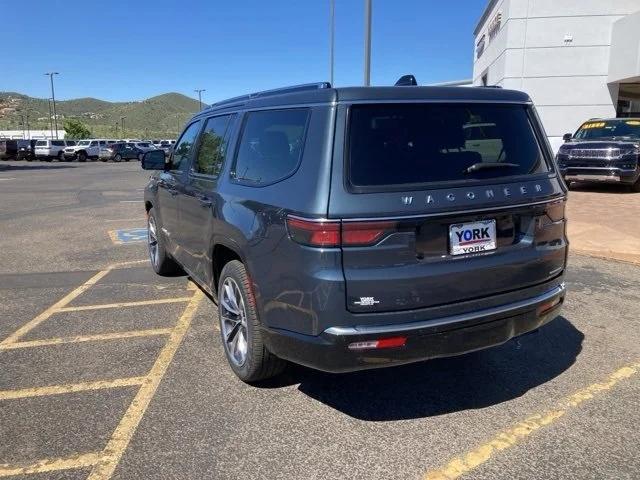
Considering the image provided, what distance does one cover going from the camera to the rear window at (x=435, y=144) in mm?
2854

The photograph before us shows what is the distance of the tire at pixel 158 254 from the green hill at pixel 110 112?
133834 millimetres

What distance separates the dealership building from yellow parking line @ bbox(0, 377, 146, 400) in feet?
79.6

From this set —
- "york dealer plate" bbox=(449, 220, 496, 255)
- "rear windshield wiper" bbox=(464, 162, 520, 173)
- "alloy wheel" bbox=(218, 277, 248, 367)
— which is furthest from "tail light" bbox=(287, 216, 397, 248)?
"alloy wheel" bbox=(218, 277, 248, 367)

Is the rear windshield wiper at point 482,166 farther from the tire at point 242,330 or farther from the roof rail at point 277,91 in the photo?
the tire at point 242,330

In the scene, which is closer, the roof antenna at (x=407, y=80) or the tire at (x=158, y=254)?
the roof antenna at (x=407, y=80)

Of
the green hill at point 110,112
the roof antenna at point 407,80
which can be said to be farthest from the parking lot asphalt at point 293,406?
the green hill at point 110,112

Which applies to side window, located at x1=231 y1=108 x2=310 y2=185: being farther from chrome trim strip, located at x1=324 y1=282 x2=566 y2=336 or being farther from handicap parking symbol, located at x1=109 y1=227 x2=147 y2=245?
handicap parking symbol, located at x1=109 y1=227 x2=147 y2=245

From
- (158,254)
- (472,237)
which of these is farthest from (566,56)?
(472,237)

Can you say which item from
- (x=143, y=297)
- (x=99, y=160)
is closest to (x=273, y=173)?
(x=143, y=297)

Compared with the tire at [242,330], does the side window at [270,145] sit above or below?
above

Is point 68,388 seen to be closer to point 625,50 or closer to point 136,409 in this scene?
point 136,409

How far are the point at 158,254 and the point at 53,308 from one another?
1278 millimetres

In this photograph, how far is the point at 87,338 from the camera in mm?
4527

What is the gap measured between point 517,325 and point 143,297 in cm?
387
